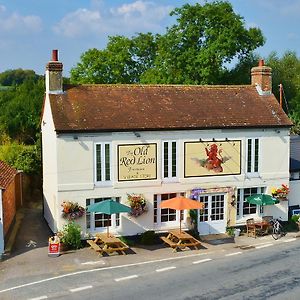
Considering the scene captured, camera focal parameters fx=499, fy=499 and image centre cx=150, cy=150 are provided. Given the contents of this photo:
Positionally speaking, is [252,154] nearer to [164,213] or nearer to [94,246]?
[164,213]

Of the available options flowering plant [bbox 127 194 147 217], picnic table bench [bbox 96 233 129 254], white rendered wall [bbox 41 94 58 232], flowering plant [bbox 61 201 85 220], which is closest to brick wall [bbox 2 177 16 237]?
white rendered wall [bbox 41 94 58 232]

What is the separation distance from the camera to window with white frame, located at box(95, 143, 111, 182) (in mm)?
22625

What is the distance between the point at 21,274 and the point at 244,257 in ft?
30.0

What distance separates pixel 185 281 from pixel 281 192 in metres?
9.54

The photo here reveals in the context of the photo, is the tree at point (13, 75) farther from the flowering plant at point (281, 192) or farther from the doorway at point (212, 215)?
the flowering plant at point (281, 192)

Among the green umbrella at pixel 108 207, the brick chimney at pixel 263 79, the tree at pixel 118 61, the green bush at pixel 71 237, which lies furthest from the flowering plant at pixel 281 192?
the tree at pixel 118 61

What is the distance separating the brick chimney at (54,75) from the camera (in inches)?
920

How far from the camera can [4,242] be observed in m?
21.5

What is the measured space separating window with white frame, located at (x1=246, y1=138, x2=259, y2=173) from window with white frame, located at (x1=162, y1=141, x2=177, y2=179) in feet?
12.6

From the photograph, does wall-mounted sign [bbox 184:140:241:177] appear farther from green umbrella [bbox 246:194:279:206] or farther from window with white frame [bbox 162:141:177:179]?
green umbrella [bbox 246:194:279:206]

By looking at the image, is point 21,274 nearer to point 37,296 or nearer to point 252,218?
point 37,296

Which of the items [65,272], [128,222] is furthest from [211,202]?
[65,272]

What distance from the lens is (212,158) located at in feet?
79.3

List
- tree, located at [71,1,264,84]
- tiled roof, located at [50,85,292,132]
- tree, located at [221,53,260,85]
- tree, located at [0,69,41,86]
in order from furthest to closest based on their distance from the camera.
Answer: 1. tree, located at [0,69,41,86]
2. tree, located at [221,53,260,85]
3. tree, located at [71,1,264,84]
4. tiled roof, located at [50,85,292,132]
